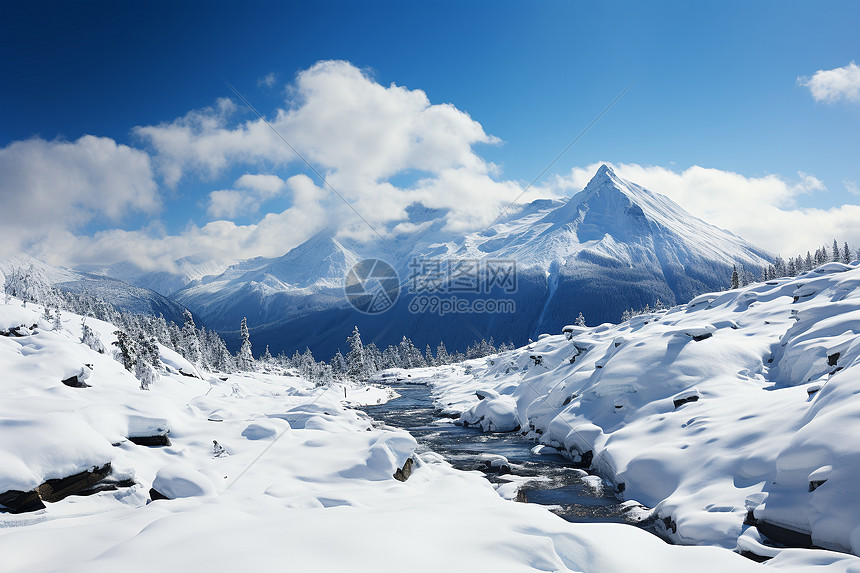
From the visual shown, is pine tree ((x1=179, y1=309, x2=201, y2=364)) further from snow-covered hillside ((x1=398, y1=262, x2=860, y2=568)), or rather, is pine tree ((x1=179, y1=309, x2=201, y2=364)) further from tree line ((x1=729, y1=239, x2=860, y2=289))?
tree line ((x1=729, y1=239, x2=860, y2=289))

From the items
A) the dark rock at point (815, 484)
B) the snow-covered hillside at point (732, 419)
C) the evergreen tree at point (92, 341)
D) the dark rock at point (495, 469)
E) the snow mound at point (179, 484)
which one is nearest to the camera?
the dark rock at point (815, 484)

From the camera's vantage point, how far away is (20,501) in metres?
10.6

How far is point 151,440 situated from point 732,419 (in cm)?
2418

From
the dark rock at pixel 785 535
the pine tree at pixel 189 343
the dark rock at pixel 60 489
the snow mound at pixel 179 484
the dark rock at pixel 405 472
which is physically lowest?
the dark rock at pixel 785 535

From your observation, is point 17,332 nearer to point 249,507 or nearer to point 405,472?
point 249,507

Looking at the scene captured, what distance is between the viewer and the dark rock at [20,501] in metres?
10.4

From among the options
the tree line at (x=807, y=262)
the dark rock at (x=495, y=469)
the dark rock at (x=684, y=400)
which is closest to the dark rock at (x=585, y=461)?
the dark rock at (x=495, y=469)

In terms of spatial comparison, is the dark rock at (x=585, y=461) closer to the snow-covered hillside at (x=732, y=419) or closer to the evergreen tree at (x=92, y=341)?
the snow-covered hillside at (x=732, y=419)

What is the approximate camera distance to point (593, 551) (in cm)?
888

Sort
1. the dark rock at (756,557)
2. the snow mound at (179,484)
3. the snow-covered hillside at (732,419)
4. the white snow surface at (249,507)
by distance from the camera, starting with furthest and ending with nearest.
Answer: the snow mound at (179,484) < the snow-covered hillside at (732,419) < the dark rock at (756,557) < the white snow surface at (249,507)

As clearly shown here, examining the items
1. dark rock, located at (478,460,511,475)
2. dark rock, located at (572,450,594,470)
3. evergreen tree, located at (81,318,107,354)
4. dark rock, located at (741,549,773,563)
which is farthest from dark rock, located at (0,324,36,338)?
dark rock, located at (741,549,773,563)

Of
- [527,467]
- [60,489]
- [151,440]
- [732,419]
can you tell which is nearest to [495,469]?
[527,467]

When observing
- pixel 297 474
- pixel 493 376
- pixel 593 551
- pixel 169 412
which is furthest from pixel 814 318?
pixel 493 376

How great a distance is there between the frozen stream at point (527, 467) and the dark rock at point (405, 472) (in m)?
4.90
